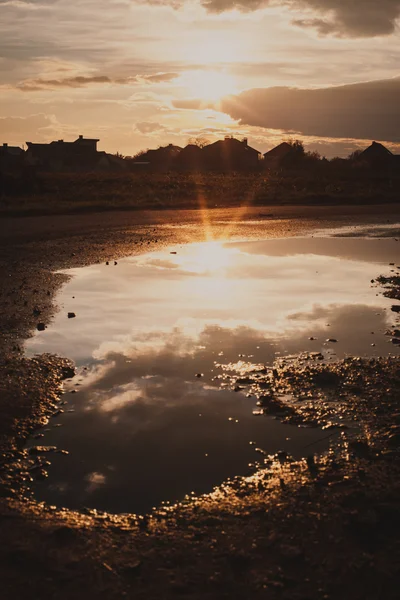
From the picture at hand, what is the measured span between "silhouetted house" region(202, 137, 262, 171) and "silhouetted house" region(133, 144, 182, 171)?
5615mm

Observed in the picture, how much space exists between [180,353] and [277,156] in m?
107

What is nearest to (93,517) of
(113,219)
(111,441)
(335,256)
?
(111,441)

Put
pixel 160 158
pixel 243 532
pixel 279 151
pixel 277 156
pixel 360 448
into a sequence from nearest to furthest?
pixel 243 532 < pixel 360 448 < pixel 277 156 < pixel 279 151 < pixel 160 158

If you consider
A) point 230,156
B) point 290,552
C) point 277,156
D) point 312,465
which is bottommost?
point 290,552

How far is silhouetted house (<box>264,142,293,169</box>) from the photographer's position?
4006 inches

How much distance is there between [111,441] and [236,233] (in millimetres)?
16573

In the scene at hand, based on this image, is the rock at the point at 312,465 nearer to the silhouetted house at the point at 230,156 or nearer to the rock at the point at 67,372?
the rock at the point at 67,372

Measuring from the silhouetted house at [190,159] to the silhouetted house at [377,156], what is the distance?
2342 cm

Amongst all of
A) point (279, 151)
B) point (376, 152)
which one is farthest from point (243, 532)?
point (279, 151)

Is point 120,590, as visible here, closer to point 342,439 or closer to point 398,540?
point 398,540

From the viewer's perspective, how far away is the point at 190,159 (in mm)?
108500

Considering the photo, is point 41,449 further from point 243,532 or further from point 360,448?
point 360,448

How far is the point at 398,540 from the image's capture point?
362 centimetres

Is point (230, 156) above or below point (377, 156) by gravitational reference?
above
